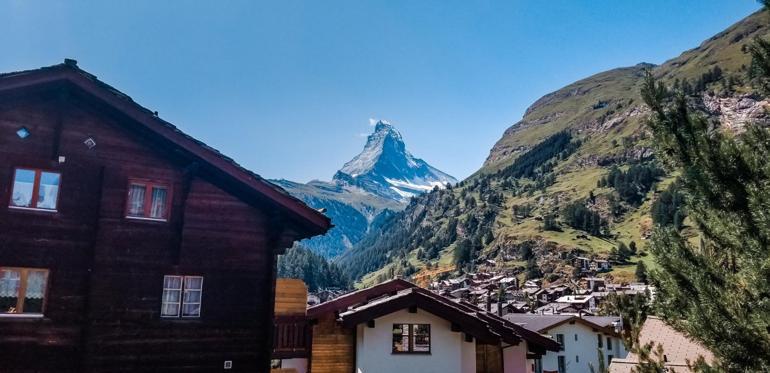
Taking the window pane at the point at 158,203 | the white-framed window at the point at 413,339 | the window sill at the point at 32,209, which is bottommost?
the white-framed window at the point at 413,339

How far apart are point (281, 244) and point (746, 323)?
38.9 ft

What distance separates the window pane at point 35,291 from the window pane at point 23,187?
1.74 meters

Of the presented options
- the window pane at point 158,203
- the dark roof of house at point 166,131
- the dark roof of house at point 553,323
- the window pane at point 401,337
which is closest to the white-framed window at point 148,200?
the window pane at point 158,203

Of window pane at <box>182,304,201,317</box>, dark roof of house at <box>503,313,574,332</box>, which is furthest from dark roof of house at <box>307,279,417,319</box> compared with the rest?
dark roof of house at <box>503,313,574,332</box>

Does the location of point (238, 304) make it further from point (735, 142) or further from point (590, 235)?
point (590, 235)

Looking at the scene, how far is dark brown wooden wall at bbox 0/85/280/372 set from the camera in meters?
13.1

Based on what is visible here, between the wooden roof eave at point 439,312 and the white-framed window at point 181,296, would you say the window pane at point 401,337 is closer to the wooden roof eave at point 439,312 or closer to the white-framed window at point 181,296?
the wooden roof eave at point 439,312

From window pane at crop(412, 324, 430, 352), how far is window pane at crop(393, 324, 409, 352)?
0.39 metres

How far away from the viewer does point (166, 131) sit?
14500 mm

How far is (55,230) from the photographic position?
13.4 m

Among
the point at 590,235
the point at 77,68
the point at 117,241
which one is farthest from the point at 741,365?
the point at 590,235

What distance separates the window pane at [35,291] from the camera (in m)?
13.0

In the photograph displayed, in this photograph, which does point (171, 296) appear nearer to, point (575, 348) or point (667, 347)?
point (667, 347)

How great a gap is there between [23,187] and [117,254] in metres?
2.77
